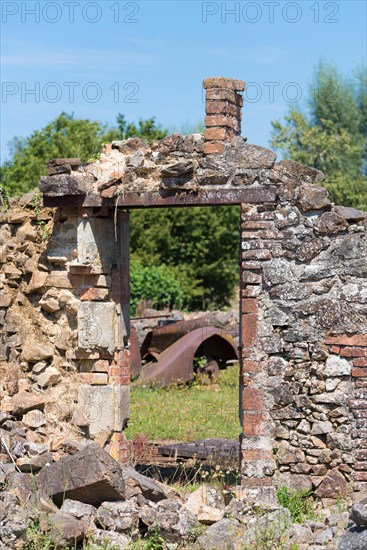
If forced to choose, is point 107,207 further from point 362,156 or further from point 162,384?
point 362,156

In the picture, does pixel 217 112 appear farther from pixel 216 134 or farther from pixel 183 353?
pixel 183 353

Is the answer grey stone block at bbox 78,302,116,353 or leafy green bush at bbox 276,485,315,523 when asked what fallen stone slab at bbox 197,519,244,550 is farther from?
grey stone block at bbox 78,302,116,353

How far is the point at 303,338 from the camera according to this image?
26.7ft

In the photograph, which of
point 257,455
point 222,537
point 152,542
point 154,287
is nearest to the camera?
point 222,537

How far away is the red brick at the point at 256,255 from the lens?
819 cm

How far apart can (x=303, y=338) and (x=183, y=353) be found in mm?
7132

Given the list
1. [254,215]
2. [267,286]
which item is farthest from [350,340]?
[254,215]

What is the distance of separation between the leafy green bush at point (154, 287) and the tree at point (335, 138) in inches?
218

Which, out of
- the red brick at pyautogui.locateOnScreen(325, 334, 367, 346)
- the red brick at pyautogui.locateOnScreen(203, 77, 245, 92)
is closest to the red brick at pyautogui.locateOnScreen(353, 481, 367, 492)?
the red brick at pyautogui.locateOnScreen(325, 334, 367, 346)

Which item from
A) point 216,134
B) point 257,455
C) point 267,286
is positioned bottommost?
point 257,455

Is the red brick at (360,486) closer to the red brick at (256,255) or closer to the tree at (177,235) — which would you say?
the red brick at (256,255)

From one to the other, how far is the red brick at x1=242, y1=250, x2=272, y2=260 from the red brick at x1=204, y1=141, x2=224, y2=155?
935mm

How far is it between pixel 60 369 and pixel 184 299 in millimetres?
15435

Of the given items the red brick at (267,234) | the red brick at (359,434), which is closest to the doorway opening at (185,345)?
the red brick at (359,434)
